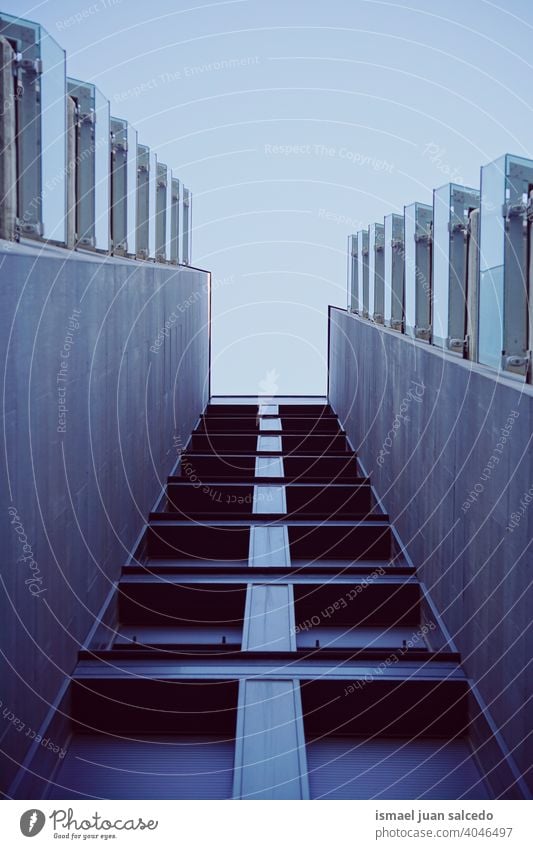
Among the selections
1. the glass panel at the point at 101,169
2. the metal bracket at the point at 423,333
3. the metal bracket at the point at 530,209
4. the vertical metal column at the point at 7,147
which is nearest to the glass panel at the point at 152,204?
the glass panel at the point at 101,169

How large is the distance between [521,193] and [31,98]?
2852mm

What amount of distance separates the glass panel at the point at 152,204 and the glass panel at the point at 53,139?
5.42 metres

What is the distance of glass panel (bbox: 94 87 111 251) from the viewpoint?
873 centimetres

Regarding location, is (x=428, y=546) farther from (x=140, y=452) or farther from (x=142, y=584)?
(x=140, y=452)

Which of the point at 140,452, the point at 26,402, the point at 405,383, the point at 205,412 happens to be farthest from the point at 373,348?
the point at 26,402

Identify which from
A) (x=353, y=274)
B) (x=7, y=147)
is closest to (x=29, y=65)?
(x=7, y=147)

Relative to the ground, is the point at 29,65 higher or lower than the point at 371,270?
higher

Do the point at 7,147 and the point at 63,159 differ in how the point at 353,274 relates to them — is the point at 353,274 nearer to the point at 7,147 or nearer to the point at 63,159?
the point at 63,159

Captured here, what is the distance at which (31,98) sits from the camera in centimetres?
620

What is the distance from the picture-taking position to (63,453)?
6.72 m

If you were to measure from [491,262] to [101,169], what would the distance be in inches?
151

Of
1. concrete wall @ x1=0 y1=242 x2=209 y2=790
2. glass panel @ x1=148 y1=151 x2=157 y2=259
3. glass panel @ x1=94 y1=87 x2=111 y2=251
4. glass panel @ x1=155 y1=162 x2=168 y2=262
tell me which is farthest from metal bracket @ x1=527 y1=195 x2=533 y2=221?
glass panel @ x1=155 y1=162 x2=168 y2=262

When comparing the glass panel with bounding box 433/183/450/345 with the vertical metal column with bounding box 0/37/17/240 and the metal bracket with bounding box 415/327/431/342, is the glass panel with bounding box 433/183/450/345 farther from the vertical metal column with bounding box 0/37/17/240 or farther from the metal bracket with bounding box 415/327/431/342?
the vertical metal column with bounding box 0/37/17/240

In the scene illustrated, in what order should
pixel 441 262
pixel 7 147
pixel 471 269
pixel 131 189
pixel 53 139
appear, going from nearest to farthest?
pixel 7 147 < pixel 53 139 < pixel 471 269 < pixel 441 262 < pixel 131 189
